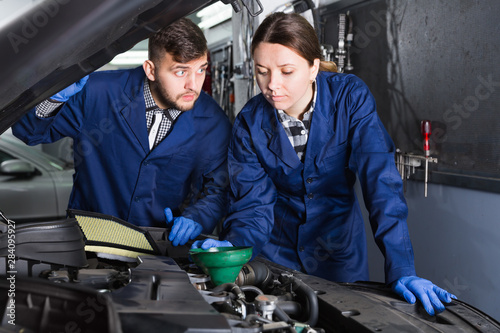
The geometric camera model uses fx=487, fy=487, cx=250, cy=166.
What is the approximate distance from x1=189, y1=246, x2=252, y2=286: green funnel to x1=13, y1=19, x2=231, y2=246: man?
2.42ft

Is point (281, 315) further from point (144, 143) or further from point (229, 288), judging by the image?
point (144, 143)

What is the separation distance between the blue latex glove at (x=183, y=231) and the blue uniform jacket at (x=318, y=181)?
0.10m

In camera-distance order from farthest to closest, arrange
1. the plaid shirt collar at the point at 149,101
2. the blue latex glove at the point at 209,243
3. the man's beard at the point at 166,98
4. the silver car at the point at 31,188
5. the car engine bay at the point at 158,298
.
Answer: the silver car at the point at 31,188 < the plaid shirt collar at the point at 149,101 < the man's beard at the point at 166,98 < the blue latex glove at the point at 209,243 < the car engine bay at the point at 158,298

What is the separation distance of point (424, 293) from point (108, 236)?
0.94 meters

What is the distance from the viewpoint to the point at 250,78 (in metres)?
3.58

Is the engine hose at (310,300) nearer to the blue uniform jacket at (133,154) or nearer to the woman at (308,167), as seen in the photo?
the woman at (308,167)

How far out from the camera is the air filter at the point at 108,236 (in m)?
1.52

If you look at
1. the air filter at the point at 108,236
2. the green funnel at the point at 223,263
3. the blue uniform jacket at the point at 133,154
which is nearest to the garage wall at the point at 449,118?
the blue uniform jacket at the point at 133,154

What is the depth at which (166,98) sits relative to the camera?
2037 millimetres

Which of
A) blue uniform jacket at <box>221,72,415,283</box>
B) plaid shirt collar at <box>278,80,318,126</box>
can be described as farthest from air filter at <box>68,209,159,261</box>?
plaid shirt collar at <box>278,80,318,126</box>

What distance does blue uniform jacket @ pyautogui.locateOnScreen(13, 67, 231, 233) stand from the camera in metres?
2.08

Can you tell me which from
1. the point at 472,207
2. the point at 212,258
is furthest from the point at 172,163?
the point at 472,207

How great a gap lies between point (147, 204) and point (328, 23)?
5.59ft

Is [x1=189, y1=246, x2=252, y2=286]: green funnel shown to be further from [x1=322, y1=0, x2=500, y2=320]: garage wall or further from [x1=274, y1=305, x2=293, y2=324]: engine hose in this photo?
[x1=322, y1=0, x2=500, y2=320]: garage wall
